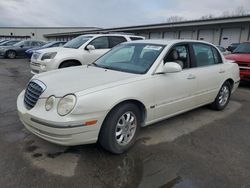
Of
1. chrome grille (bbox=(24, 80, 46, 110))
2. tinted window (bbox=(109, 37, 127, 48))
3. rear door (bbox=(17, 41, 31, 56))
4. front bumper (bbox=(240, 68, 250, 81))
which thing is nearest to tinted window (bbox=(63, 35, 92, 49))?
tinted window (bbox=(109, 37, 127, 48))

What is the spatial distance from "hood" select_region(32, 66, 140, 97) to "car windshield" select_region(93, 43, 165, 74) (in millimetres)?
257

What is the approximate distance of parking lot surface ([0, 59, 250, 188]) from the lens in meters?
2.55

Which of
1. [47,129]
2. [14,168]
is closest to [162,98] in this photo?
[47,129]

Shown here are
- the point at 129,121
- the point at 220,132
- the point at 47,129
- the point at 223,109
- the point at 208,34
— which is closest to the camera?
the point at 47,129

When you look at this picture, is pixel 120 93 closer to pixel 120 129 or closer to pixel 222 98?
pixel 120 129

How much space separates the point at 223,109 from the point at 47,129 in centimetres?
429

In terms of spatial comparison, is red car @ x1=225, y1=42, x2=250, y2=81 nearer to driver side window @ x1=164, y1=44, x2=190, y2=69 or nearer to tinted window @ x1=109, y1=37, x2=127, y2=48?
tinted window @ x1=109, y1=37, x2=127, y2=48

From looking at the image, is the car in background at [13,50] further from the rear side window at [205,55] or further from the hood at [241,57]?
the rear side window at [205,55]

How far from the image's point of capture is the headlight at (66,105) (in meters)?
2.60

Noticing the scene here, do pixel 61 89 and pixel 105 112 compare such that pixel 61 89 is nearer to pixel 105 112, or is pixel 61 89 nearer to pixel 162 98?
pixel 105 112

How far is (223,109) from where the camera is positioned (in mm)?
5352

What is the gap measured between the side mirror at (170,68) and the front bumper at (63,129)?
1.35 metres

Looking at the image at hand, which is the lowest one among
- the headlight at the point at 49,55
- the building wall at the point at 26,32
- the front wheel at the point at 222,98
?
the front wheel at the point at 222,98

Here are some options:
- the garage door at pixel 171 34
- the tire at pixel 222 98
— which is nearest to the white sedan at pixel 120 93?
the tire at pixel 222 98
